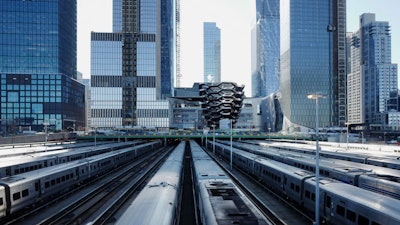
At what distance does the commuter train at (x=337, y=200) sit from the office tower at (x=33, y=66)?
6358 inches

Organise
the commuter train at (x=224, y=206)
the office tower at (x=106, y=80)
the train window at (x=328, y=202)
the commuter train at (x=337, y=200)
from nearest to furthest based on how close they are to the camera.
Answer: the commuter train at (x=224, y=206) < the commuter train at (x=337, y=200) < the train window at (x=328, y=202) < the office tower at (x=106, y=80)

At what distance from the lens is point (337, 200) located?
19.5 meters

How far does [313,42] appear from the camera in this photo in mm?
195375

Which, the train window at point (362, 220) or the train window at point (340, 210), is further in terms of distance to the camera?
the train window at point (340, 210)

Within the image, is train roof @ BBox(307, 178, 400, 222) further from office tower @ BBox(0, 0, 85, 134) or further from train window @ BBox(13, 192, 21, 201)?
office tower @ BBox(0, 0, 85, 134)

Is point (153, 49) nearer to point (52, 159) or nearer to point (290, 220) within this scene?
point (52, 159)

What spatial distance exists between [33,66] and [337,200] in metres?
184

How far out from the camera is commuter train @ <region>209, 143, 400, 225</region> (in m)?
15.8

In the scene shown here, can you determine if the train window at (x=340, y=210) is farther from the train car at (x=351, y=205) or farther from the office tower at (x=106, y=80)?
the office tower at (x=106, y=80)

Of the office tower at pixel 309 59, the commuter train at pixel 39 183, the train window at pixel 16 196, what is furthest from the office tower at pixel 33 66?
the train window at pixel 16 196

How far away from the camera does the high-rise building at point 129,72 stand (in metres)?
185

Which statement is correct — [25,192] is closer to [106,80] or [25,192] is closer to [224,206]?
[224,206]

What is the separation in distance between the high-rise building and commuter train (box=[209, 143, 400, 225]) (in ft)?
530

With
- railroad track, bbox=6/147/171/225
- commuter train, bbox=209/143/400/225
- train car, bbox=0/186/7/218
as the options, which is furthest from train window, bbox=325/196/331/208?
train car, bbox=0/186/7/218
